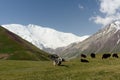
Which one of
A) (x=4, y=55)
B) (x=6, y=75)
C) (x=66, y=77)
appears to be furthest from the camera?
(x=4, y=55)

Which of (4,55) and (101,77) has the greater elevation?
(4,55)

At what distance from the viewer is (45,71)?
57.8 meters

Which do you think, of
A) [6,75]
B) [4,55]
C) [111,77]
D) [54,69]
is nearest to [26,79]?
[6,75]

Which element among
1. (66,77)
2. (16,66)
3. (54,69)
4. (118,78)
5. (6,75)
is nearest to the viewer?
(118,78)

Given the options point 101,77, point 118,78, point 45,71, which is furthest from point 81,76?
point 45,71

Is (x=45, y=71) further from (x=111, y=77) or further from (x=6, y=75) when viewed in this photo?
(x=111, y=77)

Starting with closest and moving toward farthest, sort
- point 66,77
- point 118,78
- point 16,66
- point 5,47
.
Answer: point 118,78
point 66,77
point 16,66
point 5,47

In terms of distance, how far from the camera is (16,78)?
5125cm

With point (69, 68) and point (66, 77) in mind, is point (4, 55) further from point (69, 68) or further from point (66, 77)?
point (66, 77)

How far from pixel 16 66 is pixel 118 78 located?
3177 centimetres

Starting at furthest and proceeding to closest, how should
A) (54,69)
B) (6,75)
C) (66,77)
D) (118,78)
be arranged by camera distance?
(54,69) → (6,75) → (66,77) → (118,78)

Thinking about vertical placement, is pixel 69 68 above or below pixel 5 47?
below

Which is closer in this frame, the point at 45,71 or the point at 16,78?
the point at 16,78

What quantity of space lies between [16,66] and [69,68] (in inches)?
578
